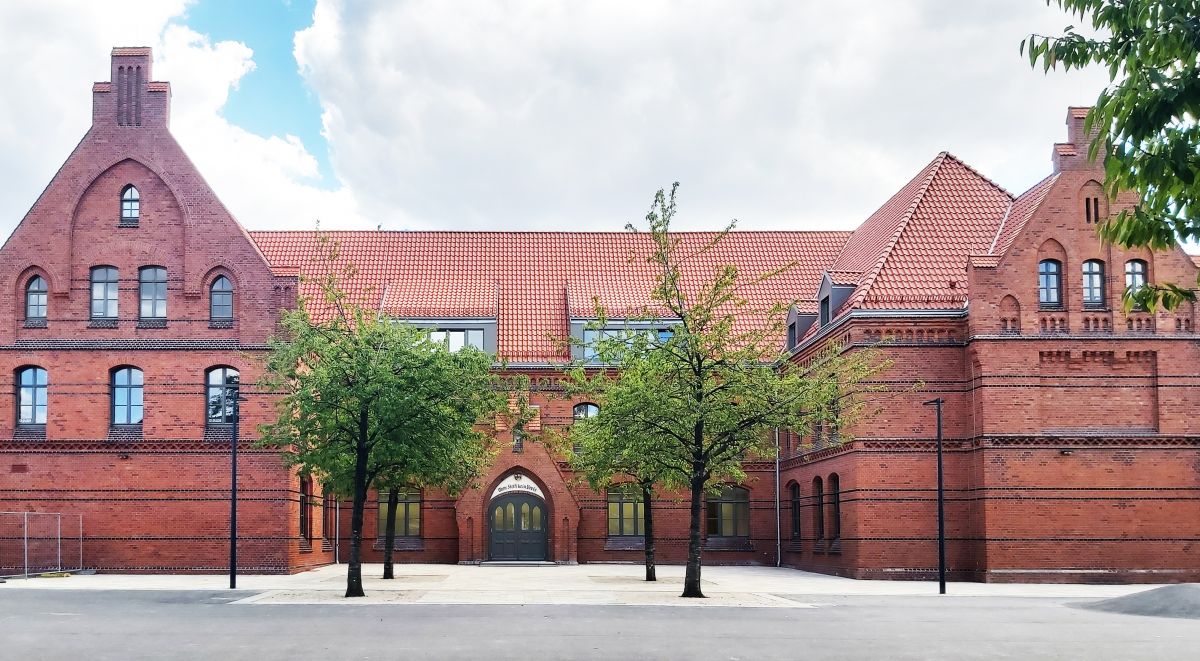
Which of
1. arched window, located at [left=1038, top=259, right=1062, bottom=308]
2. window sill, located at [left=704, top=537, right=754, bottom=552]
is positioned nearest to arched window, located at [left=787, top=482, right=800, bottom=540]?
window sill, located at [left=704, top=537, right=754, bottom=552]

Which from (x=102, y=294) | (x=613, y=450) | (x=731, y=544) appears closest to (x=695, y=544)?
(x=613, y=450)

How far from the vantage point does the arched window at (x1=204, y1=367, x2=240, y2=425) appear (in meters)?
33.0

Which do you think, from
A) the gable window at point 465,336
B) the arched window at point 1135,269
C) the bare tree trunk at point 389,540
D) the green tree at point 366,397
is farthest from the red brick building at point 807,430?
the bare tree trunk at point 389,540

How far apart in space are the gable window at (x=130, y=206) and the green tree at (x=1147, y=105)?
29.6m

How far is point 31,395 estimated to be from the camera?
1302 inches

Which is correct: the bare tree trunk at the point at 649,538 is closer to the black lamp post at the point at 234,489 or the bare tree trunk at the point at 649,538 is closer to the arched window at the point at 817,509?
the arched window at the point at 817,509

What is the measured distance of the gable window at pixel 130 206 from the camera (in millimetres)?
33469

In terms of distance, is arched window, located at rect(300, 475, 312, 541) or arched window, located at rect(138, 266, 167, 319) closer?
arched window, located at rect(138, 266, 167, 319)

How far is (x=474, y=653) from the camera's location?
1450 cm

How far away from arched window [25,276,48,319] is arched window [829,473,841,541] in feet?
72.7

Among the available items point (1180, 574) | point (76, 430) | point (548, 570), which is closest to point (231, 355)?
point (76, 430)

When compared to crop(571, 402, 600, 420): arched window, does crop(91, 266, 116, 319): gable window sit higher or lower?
higher

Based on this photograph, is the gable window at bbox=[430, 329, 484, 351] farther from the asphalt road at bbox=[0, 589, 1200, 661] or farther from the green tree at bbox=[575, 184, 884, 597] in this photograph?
the asphalt road at bbox=[0, 589, 1200, 661]

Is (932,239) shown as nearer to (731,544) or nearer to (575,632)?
(731,544)
